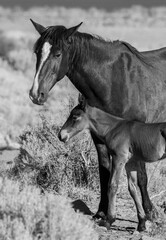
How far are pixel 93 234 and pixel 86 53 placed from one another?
112 inches

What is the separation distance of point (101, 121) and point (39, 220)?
106 inches

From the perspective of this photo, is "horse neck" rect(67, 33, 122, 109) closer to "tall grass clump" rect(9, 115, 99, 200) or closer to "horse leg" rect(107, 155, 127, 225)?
"horse leg" rect(107, 155, 127, 225)

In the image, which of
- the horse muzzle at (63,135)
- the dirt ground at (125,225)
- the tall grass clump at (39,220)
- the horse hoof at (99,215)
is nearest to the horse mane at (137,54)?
the horse muzzle at (63,135)

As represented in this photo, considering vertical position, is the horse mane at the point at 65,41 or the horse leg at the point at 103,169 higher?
the horse mane at the point at 65,41

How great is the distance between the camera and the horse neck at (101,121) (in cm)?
775

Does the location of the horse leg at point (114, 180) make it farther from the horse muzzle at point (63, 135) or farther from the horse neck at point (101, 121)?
the horse muzzle at point (63, 135)

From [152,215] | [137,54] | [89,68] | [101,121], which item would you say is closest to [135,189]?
[152,215]

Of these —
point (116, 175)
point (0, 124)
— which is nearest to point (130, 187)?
point (116, 175)

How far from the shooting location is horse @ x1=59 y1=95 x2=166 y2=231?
721 centimetres

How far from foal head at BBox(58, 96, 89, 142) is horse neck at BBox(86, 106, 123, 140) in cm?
7

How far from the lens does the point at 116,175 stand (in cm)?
719

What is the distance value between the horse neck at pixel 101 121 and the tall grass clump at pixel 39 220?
2043mm

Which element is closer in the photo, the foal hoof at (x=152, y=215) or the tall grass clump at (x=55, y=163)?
the foal hoof at (x=152, y=215)

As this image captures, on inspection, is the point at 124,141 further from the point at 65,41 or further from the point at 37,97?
the point at 65,41
